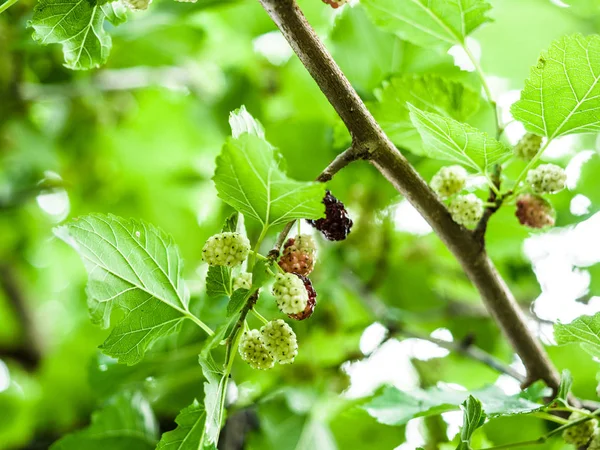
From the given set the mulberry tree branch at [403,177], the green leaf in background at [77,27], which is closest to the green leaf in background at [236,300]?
the mulberry tree branch at [403,177]

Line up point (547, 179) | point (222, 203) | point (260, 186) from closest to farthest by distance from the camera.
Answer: point (260, 186) → point (547, 179) → point (222, 203)

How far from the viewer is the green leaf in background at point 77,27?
1.65 ft

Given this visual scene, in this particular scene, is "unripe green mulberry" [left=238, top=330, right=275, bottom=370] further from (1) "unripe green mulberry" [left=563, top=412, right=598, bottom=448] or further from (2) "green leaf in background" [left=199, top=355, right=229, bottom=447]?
(1) "unripe green mulberry" [left=563, top=412, right=598, bottom=448]

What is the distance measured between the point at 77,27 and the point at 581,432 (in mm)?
565

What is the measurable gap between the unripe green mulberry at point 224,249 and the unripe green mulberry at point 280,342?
7cm

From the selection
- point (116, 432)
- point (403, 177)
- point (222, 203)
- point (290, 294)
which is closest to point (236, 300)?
point (290, 294)

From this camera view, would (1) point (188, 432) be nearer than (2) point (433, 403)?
Yes

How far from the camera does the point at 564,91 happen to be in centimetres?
49

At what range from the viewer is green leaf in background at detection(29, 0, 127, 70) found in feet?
1.65

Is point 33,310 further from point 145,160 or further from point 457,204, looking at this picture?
point 457,204

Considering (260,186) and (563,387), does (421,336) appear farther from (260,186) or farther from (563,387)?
(260,186)

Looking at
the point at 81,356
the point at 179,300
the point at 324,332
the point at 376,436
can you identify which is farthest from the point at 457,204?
the point at 81,356

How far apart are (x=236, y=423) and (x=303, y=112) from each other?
0.57 m

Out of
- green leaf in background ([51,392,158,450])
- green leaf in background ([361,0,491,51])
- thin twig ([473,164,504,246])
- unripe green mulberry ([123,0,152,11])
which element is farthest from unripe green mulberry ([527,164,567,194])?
green leaf in background ([51,392,158,450])
